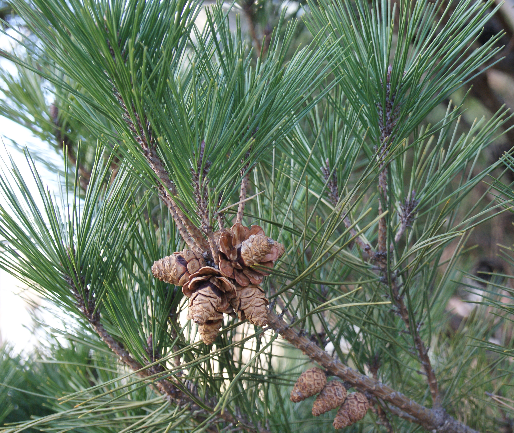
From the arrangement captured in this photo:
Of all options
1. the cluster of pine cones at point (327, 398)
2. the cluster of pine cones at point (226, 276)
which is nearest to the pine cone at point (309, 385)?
the cluster of pine cones at point (327, 398)

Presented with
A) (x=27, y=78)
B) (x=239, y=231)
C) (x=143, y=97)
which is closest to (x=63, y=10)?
(x=143, y=97)

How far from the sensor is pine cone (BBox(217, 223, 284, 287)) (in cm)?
29

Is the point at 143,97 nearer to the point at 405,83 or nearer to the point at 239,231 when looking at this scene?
the point at 239,231

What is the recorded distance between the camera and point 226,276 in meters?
0.29

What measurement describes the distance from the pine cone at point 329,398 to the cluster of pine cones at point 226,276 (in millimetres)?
118

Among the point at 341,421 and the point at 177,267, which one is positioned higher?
the point at 177,267

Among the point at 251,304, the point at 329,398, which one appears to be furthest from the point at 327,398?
the point at 251,304

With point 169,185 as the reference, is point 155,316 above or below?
below

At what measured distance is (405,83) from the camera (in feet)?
1.20

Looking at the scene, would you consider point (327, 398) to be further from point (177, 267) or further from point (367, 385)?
point (177, 267)

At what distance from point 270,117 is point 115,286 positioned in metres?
0.20

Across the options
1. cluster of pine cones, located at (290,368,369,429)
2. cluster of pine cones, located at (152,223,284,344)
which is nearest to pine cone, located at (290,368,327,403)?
cluster of pine cones, located at (290,368,369,429)

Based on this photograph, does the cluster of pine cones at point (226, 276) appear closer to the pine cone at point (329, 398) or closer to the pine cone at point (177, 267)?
the pine cone at point (177, 267)

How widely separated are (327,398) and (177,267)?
0.17 metres
